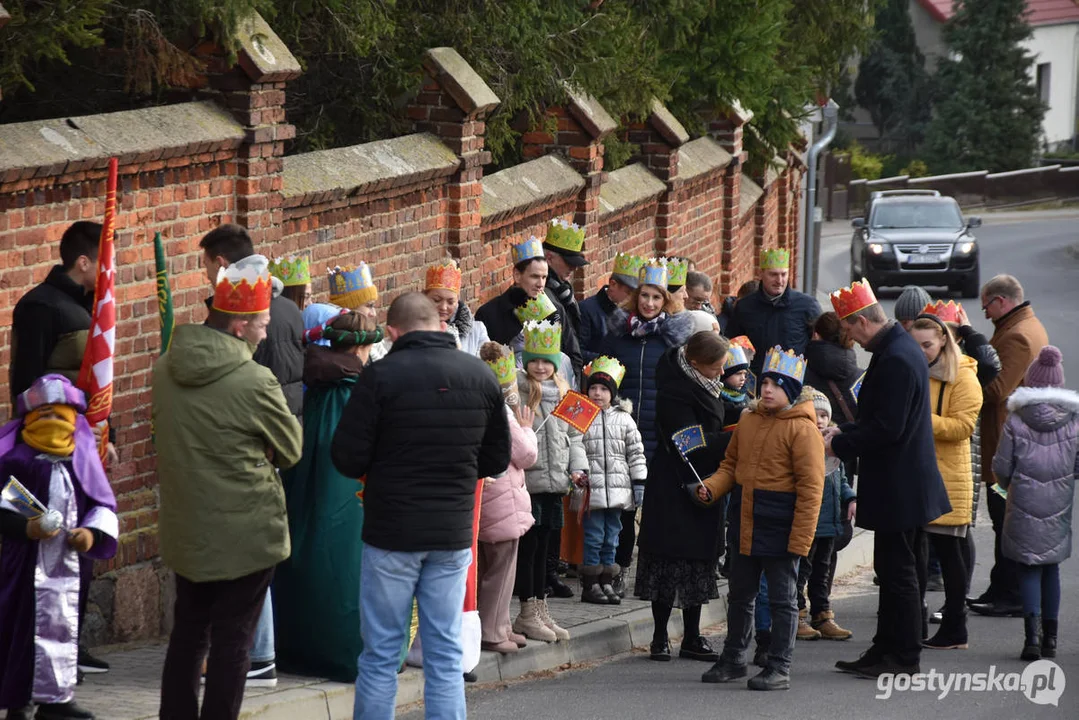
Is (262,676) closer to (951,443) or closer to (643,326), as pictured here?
(643,326)

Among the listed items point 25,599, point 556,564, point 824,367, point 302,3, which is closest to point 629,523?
point 556,564

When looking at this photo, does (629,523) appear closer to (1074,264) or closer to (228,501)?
(228,501)

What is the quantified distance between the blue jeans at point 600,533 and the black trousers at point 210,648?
10.3ft

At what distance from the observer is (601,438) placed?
8.74 metres

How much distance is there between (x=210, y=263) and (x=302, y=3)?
3.33 meters

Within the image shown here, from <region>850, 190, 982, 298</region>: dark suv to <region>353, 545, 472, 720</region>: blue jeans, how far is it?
24.7 m

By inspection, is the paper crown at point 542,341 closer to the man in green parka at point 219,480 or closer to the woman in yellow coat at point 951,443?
the woman in yellow coat at point 951,443

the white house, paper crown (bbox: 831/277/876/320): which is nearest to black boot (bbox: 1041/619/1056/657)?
paper crown (bbox: 831/277/876/320)

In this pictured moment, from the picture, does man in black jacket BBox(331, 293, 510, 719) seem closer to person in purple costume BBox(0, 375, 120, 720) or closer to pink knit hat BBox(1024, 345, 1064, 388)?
person in purple costume BBox(0, 375, 120, 720)

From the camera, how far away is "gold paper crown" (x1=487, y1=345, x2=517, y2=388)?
7.75m

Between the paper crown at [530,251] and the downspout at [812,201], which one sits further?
the downspout at [812,201]

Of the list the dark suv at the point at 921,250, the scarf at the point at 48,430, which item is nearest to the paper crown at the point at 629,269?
the scarf at the point at 48,430

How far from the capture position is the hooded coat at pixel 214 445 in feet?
19.2

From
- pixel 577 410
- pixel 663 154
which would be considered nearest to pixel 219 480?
pixel 577 410
